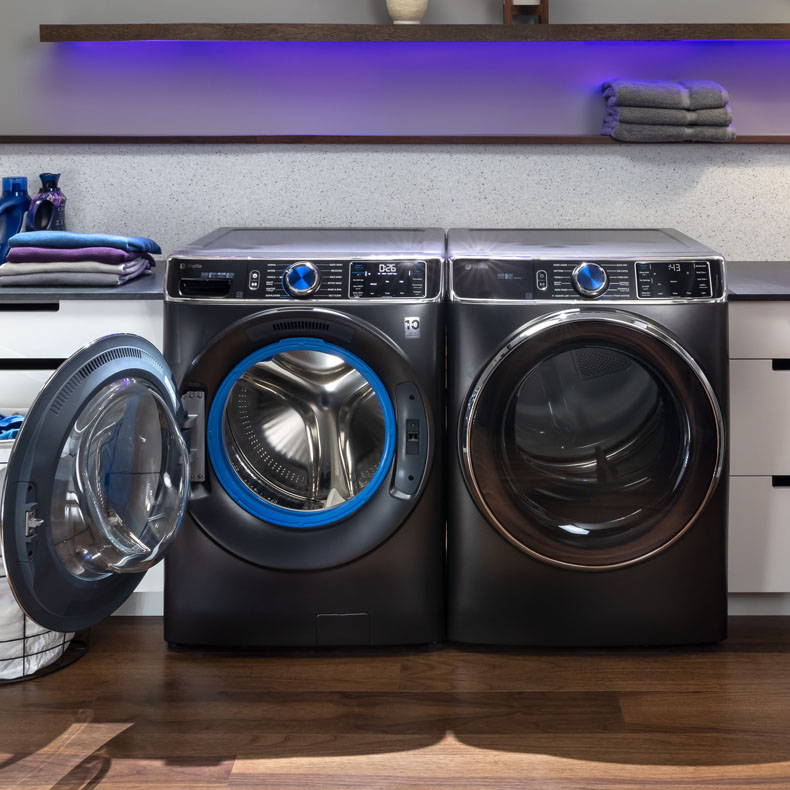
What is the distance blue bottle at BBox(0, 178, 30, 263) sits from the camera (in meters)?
2.92

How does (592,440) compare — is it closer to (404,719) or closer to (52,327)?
(404,719)

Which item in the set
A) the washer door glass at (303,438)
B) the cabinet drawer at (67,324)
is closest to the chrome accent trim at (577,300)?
the washer door glass at (303,438)

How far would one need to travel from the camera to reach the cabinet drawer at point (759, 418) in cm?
244

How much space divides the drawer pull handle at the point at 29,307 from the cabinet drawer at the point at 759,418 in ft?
5.22

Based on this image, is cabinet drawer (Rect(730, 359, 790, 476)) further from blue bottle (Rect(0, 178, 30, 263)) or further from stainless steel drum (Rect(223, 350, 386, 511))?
blue bottle (Rect(0, 178, 30, 263))

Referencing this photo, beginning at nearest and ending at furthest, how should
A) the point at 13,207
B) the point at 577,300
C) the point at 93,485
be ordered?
the point at 93,485 → the point at 577,300 → the point at 13,207

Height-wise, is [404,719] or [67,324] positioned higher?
[67,324]

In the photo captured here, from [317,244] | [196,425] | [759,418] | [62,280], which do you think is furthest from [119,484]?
[759,418]

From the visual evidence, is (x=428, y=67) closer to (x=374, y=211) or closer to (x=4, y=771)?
(x=374, y=211)

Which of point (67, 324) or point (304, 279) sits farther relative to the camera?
point (67, 324)

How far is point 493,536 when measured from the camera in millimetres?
2340

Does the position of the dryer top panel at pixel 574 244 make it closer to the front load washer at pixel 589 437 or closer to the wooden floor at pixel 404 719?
the front load washer at pixel 589 437

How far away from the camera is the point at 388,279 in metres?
2.30

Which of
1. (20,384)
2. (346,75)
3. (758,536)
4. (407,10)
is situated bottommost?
(758,536)
